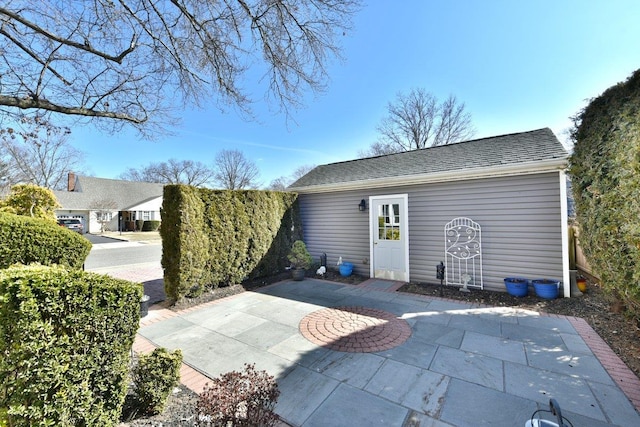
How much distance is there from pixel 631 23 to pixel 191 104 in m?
8.36

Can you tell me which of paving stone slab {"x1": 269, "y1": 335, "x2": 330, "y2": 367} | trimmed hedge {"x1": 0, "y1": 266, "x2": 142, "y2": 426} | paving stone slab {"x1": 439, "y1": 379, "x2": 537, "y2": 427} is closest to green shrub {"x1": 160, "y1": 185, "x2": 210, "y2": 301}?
paving stone slab {"x1": 269, "y1": 335, "x2": 330, "y2": 367}

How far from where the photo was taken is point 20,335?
1697mm

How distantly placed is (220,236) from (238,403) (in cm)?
500

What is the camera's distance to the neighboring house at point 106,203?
26578 mm

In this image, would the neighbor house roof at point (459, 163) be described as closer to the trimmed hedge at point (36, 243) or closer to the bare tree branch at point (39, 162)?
the trimmed hedge at point (36, 243)

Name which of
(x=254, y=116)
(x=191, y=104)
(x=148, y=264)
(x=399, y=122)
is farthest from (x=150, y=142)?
(x=399, y=122)

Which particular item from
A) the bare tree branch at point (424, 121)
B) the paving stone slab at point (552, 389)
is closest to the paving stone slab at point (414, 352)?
the paving stone slab at point (552, 389)

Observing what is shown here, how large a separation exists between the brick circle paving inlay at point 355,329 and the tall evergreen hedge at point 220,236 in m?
2.81

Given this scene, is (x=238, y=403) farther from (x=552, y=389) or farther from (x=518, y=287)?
(x=518, y=287)

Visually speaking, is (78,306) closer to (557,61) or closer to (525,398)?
(525,398)

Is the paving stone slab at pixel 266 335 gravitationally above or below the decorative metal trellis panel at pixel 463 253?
below

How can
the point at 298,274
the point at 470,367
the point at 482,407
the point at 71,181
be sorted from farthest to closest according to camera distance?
the point at 71,181 → the point at 298,274 → the point at 470,367 → the point at 482,407

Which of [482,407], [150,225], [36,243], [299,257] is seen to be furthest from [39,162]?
[482,407]

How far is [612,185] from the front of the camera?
10.8ft
